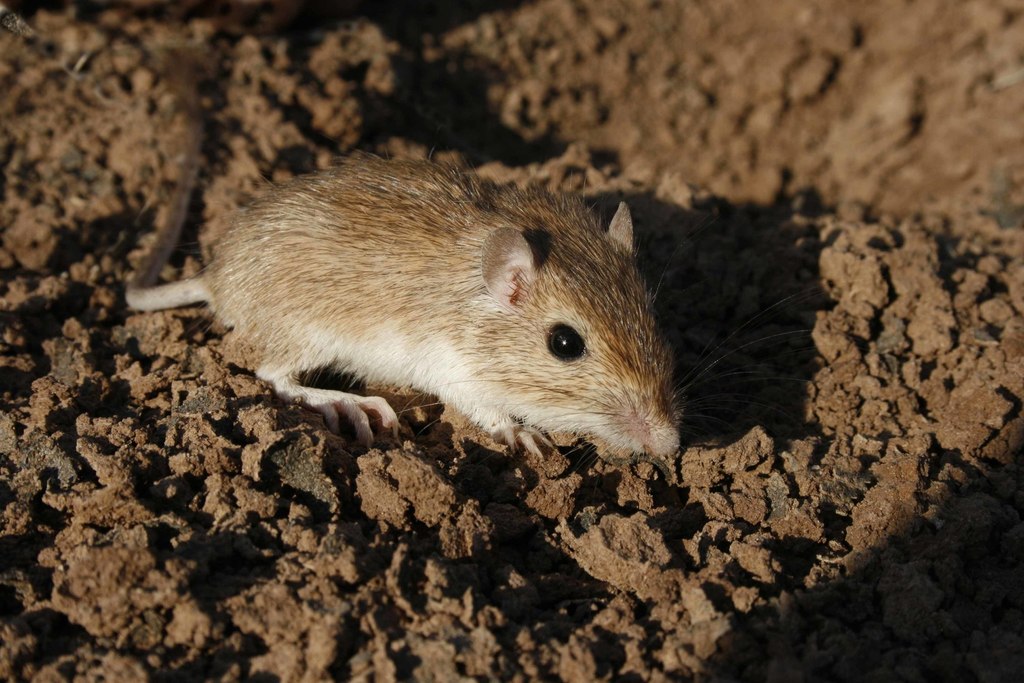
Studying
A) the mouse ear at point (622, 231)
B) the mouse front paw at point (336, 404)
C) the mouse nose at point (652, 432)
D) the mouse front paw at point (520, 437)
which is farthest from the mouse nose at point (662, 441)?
the mouse front paw at point (336, 404)

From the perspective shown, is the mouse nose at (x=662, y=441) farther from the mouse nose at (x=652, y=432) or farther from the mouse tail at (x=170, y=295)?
the mouse tail at (x=170, y=295)

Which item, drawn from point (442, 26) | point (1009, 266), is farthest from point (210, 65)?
point (1009, 266)

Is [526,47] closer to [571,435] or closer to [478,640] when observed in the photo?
[571,435]

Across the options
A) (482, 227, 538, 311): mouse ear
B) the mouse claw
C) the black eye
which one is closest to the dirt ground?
the mouse claw

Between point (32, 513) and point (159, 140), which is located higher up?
point (159, 140)

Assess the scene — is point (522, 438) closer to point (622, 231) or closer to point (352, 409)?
point (352, 409)

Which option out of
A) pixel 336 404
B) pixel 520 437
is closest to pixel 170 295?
pixel 336 404

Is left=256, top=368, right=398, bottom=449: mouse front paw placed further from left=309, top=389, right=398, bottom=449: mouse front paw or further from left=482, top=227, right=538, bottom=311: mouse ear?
left=482, top=227, right=538, bottom=311: mouse ear
